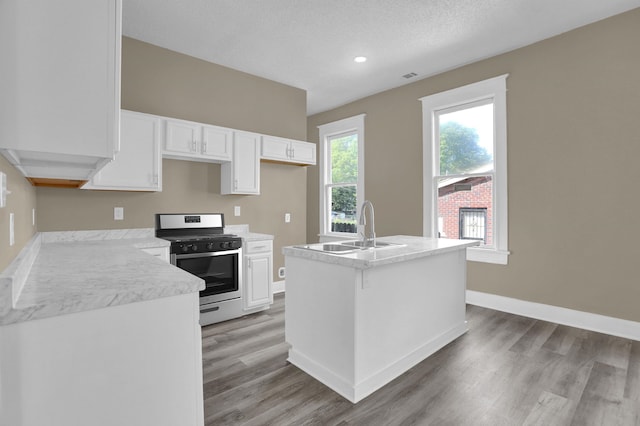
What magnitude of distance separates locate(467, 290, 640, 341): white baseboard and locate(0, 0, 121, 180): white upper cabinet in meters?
4.12

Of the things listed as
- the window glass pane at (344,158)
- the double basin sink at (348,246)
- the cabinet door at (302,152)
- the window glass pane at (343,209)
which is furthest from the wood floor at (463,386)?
the window glass pane at (344,158)

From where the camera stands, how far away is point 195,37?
3.46 metres

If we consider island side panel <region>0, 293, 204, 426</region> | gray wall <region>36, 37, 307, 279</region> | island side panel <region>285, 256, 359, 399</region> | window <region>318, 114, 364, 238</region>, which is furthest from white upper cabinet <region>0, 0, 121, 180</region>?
window <region>318, 114, 364, 238</region>

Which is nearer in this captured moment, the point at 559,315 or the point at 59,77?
the point at 59,77

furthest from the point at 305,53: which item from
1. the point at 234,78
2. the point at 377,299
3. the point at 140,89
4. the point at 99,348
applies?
the point at 99,348

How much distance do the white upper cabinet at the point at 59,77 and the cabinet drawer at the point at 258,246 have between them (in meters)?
2.52

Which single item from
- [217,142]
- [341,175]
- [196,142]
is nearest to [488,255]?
[341,175]

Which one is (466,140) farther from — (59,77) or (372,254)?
(59,77)

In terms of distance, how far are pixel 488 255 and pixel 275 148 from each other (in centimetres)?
297

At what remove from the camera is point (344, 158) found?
5.89m

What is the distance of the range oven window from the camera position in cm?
329

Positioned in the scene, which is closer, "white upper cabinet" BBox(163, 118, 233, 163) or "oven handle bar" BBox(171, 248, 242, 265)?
"oven handle bar" BBox(171, 248, 242, 265)

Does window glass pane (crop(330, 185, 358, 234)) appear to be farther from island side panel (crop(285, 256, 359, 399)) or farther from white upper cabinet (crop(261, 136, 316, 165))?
island side panel (crop(285, 256, 359, 399))

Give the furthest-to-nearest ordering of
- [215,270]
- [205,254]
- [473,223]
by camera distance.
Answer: [473,223]
[215,270]
[205,254]
